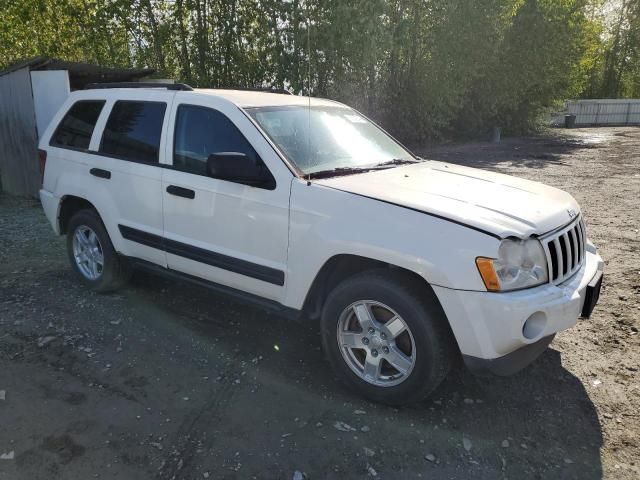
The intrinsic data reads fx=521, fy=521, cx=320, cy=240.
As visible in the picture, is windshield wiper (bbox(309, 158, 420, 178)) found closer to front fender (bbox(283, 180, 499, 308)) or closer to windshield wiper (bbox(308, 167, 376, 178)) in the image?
windshield wiper (bbox(308, 167, 376, 178))

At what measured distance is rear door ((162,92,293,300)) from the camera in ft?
11.1

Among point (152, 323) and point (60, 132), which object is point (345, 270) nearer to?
point (152, 323)

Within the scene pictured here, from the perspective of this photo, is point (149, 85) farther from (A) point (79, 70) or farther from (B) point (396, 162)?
(A) point (79, 70)

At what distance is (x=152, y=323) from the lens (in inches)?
168

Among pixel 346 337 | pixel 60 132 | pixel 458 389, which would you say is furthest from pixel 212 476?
pixel 60 132

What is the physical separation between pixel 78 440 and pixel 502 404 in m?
2.47

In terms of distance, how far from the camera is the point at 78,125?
4.79 metres

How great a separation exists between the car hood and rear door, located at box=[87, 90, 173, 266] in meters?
1.51

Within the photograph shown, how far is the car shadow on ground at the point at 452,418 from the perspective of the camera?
2680 millimetres

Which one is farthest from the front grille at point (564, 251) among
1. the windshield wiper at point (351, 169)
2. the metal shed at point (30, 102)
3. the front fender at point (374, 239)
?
the metal shed at point (30, 102)

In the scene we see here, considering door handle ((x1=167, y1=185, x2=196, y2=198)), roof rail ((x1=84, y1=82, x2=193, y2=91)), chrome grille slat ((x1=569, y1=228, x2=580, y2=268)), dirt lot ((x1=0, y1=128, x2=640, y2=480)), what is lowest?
dirt lot ((x1=0, y1=128, x2=640, y2=480))

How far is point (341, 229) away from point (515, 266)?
38.4 inches

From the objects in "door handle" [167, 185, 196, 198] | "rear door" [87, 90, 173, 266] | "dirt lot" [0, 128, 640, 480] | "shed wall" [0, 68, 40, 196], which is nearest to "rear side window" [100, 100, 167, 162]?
"rear door" [87, 90, 173, 266]

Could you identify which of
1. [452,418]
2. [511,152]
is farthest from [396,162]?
[511,152]
